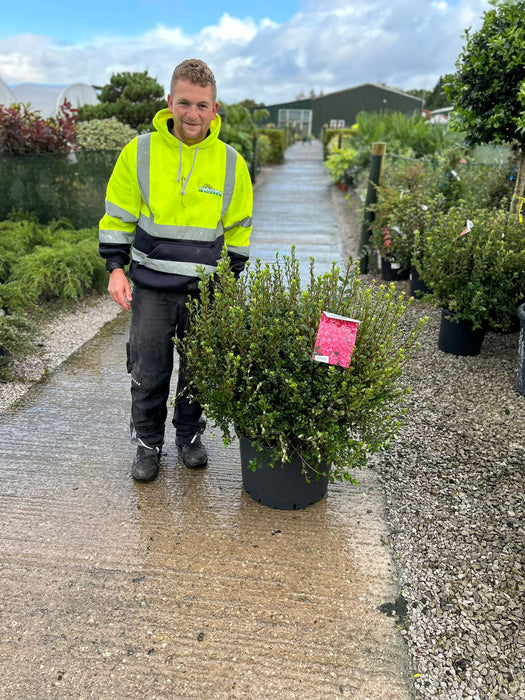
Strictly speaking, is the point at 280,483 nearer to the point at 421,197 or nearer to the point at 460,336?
the point at 460,336

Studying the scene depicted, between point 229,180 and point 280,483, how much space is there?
1485 mm

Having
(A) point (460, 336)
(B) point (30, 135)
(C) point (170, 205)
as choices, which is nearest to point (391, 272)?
(A) point (460, 336)

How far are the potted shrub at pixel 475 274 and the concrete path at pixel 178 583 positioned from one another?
186 centimetres

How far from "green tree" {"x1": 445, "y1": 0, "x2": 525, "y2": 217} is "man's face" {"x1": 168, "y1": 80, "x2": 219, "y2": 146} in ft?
8.30

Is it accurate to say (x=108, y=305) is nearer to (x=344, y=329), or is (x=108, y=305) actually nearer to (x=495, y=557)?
(x=344, y=329)

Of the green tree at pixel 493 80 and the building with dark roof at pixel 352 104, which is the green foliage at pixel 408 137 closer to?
the green tree at pixel 493 80

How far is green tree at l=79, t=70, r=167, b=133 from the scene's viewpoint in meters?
11.8

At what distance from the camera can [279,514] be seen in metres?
2.65

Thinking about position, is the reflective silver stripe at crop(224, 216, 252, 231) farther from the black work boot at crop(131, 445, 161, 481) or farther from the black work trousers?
the black work boot at crop(131, 445, 161, 481)

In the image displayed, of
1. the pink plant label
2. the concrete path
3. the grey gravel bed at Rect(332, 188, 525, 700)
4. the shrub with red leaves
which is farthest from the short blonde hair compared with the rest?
the shrub with red leaves

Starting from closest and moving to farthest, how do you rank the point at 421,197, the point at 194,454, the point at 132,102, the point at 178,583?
1. the point at 178,583
2. the point at 194,454
3. the point at 421,197
4. the point at 132,102

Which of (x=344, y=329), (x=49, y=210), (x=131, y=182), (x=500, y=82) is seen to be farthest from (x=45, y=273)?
(x=500, y=82)

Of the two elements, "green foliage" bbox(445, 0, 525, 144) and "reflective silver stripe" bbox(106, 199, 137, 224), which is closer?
"reflective silver stripe" bbox(106, 199, 137, 224)

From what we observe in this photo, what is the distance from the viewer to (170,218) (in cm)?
247
